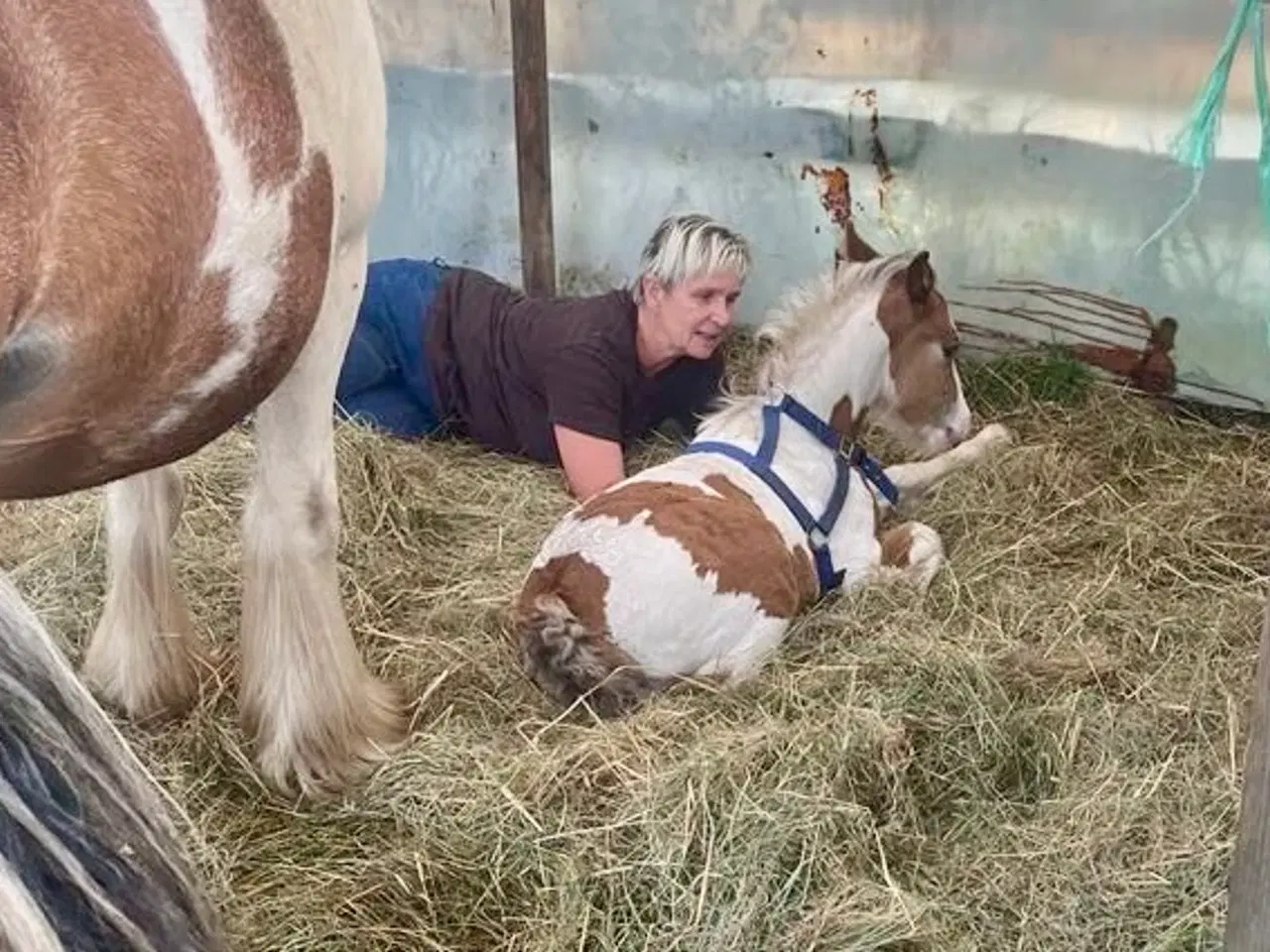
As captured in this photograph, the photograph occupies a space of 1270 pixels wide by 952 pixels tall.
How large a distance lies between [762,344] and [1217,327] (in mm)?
1061

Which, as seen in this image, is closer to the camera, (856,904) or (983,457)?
(856,904)

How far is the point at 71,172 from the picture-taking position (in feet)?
4.46

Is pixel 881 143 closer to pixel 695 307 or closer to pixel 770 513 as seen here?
pixel 695 307

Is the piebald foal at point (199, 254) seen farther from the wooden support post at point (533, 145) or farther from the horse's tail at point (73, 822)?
the wooden support post at point (533, 145)

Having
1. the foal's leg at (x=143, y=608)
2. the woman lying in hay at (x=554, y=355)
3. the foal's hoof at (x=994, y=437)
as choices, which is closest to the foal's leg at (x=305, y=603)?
the foal's leg at (x=143, y=608)

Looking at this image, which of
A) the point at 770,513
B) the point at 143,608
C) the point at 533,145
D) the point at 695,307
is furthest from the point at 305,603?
the point at 533,145

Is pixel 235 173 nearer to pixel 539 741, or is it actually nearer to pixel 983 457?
pixel 539 741

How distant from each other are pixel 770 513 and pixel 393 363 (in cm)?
135

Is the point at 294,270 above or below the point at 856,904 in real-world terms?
above

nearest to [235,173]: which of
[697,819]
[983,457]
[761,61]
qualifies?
[697,819]

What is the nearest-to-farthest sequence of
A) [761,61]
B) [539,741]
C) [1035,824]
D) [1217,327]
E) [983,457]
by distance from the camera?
1. [1035,824]
2. [539,741]
3. [983,457]
4. [1217,327]
5. [761,61]

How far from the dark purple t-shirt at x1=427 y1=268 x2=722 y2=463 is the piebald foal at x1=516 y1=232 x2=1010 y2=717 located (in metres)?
0.35

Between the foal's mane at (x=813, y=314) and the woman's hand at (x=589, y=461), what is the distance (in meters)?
0.22

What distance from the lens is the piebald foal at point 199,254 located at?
1362 mm
